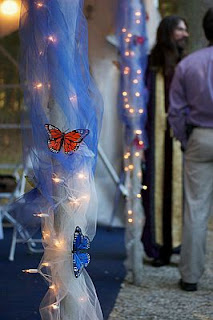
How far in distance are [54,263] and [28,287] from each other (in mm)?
1077

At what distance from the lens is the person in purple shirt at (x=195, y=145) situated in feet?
15.3

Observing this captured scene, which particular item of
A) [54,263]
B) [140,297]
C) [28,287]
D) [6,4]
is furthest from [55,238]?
[6,4]

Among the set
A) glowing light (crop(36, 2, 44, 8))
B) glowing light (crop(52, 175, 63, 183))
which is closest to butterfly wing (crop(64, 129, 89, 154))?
glowing light (crop(52, 175, 63, 183))

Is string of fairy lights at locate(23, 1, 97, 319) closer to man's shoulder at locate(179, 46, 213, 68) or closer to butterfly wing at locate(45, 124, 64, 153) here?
butterfly wing at locate(45, 124, 64, 153)

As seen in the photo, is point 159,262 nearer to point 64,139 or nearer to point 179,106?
point 179,106

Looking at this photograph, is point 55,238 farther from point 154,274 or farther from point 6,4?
point 6,4

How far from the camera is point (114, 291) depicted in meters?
4.56

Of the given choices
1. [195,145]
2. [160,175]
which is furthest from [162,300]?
[160,175]

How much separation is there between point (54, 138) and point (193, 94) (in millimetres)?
2157

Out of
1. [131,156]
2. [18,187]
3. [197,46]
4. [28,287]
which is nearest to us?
[28,287]

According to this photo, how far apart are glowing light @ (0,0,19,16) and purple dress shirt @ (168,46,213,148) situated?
1.81 m

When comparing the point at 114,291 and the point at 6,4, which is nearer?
the point at 114,291

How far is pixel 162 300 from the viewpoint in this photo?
443cm

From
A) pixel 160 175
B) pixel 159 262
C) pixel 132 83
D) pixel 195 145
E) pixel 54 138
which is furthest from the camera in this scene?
pixel 160 175
